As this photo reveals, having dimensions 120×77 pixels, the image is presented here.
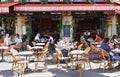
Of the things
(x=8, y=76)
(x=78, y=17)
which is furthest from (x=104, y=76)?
(x=78, y=17)

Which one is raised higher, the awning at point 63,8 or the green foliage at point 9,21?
the awning at point 63,8

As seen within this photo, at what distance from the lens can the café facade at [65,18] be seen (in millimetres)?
22625

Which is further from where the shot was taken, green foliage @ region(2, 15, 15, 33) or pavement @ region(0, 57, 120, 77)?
green foliage @ region(2, 15, 15, 33)

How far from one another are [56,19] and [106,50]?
36.1 ft

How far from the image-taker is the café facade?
74.2ft

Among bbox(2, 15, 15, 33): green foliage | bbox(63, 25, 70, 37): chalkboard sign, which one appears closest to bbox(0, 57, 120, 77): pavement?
bbox(63, 25, 70, 37): chalkboard sign

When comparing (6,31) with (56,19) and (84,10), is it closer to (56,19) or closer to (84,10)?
(56,19)

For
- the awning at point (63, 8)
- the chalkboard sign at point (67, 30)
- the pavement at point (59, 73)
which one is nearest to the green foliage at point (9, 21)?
the awning at point (63, 8)

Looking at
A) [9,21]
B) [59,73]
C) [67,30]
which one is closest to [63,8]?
[67,30]

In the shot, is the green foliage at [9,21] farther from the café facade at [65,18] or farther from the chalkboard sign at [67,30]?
the chalkboard sign at [67,30]

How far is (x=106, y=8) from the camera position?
22.3m

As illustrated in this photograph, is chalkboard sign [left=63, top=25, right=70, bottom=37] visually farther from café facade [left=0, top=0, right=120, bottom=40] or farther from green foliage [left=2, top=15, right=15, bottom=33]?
green foliage [left=2, top=15, right=15, bottom=33]

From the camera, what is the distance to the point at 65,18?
24.1 meters

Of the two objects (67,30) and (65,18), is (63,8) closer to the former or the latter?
(65,18)
